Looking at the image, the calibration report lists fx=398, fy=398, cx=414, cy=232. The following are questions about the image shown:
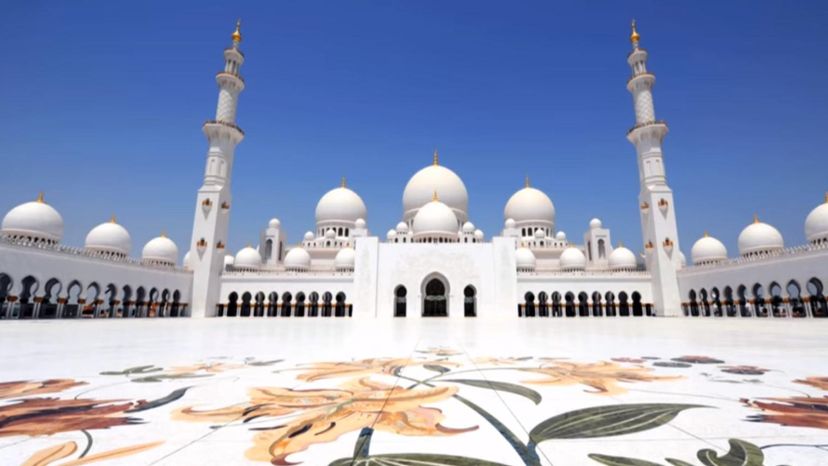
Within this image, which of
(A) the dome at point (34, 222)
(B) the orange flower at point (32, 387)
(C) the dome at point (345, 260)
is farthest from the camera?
(C) the dome at point (345, 260)

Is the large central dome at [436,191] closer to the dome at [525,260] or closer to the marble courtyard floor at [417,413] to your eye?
the dome at [525,260]

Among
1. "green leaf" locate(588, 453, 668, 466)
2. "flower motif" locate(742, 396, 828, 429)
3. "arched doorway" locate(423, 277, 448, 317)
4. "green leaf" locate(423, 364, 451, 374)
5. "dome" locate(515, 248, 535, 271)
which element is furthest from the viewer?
"dome" locate(515, 248, 535, 271)

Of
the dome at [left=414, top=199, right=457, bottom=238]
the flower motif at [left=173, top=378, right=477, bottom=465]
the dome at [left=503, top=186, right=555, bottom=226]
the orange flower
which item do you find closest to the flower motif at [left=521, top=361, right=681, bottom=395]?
the flower motif at [left=173, top=378, right=477, bottom=465]

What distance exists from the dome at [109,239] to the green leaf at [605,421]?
30.0m

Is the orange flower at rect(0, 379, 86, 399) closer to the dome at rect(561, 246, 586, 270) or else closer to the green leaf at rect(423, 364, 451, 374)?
the green leaf at rect(423, 364, 451, 374)

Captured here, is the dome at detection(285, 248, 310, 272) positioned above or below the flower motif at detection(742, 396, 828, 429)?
above

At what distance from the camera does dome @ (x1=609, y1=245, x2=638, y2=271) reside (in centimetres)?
2891

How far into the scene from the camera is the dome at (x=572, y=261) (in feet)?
95.3

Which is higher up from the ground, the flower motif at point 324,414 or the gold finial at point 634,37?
the gold finial at point 634,37

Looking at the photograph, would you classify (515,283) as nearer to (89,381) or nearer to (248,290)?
(248,290)

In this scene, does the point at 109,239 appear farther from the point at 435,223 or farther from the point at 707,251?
the point at 707,251

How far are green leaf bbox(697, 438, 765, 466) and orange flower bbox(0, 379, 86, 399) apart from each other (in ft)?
11.5

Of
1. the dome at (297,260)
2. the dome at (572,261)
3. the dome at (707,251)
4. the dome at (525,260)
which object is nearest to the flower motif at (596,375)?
the dome at (525,260)

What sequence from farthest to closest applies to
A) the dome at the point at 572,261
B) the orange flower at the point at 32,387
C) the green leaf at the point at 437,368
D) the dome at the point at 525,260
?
1. the dome at the point at 572,261
2. the dome at the point at 525,260
3. the green leaf at the point at 437,368
4. the orange flower at the point at 32,387
